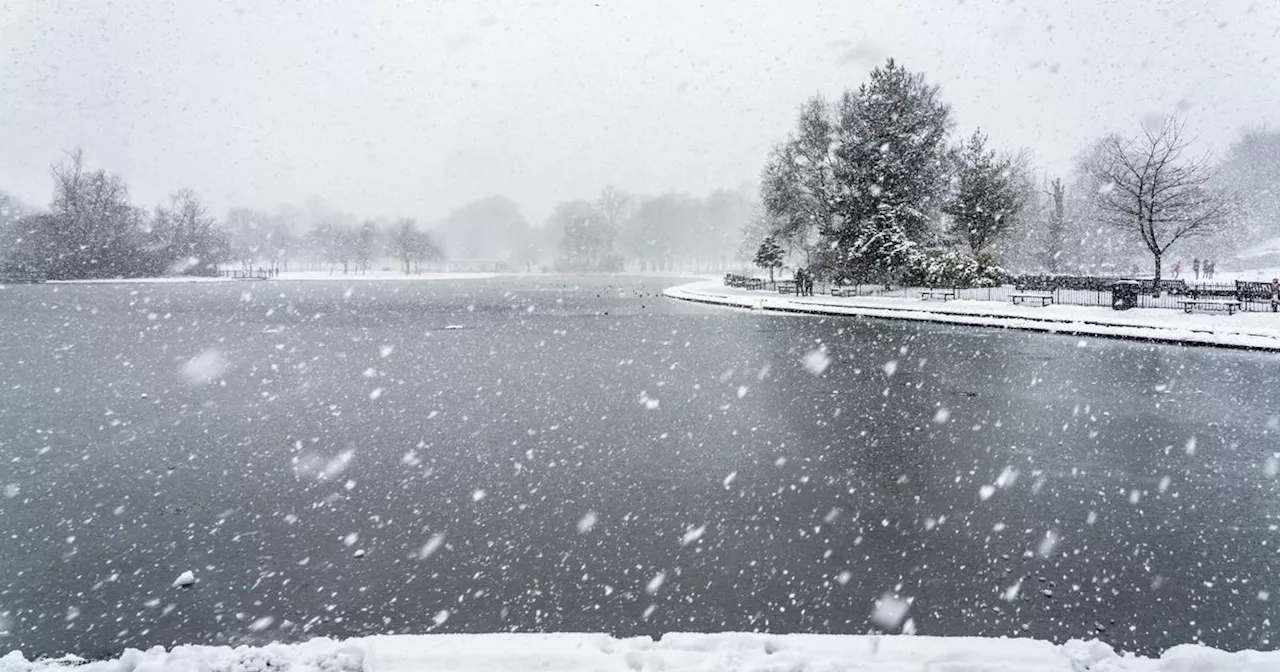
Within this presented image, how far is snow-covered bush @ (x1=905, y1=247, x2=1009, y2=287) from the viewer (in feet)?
128

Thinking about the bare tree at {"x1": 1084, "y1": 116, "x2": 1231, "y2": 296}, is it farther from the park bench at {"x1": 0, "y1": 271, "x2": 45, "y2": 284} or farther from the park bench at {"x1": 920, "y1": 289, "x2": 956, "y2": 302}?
the park bench at {"x1": 0, "y1": 271, "x2": 45, "y2": 284}

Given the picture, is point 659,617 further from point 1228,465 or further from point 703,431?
point 1228,465

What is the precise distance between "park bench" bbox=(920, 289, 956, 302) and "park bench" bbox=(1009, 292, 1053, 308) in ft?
11.0

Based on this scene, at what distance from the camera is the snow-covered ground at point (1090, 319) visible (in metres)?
20.4

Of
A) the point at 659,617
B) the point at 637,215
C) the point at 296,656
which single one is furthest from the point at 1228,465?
the point at 637,215

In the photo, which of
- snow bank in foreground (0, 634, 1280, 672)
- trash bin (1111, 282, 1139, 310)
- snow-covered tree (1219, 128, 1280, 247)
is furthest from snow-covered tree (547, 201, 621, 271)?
snow bank in foreground (0, 634, 1280, 672)

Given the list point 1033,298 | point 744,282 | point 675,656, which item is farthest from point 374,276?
point 675,656

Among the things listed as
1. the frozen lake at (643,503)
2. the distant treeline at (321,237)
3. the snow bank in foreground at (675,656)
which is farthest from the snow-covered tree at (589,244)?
the snow bank in foreground at (675,656)

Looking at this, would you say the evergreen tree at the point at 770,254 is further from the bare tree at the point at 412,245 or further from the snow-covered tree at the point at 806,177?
the bare tree at the point at 412,245

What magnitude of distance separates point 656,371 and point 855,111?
37.6m

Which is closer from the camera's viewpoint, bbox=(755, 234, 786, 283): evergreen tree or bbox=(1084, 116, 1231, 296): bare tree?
bbox=(1084, 116, 1231, 296): bare tree

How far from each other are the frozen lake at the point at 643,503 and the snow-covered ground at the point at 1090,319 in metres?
5.69

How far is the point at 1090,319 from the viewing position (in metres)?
24.8

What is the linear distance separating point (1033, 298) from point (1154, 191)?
592 inches
